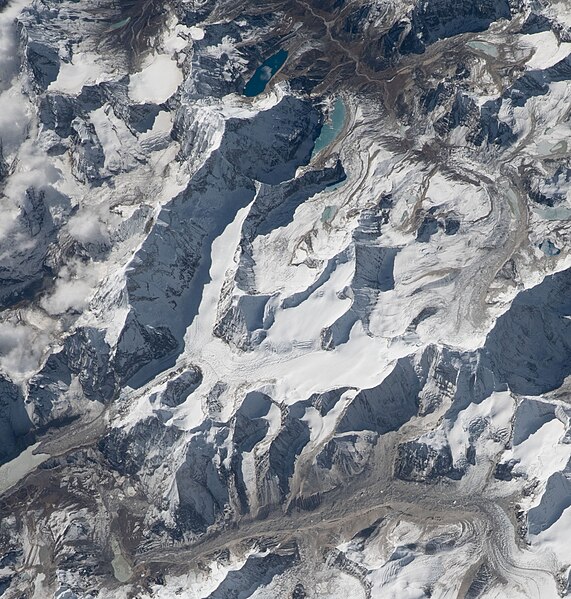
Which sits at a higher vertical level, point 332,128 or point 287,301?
point 332,128

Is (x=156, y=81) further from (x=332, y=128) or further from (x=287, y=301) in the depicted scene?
(x=287, y=301)

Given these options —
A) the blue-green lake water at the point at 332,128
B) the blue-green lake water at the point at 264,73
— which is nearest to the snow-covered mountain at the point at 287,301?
the blue-green lake water at the point at 332,128

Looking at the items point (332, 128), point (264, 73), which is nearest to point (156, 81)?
point (264, 73)

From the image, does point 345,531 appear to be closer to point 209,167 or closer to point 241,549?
point 241,549

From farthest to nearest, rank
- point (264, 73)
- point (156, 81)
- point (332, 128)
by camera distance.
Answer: point (264, 73) → point (156, 81) → point (332, 128)

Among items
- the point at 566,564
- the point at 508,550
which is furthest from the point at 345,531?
the point at 566,564

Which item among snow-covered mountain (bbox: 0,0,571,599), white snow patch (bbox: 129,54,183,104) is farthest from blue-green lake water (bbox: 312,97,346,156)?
white snow patch (bbox: 129,54,183,104)
